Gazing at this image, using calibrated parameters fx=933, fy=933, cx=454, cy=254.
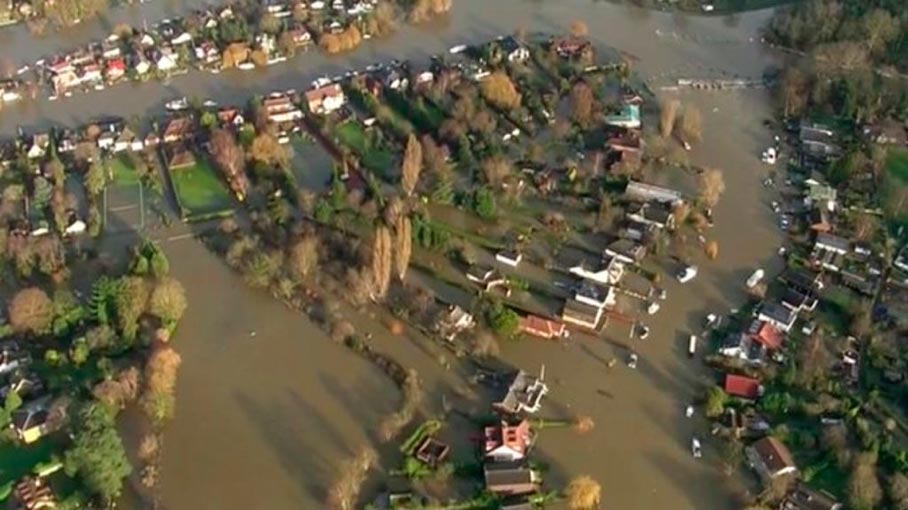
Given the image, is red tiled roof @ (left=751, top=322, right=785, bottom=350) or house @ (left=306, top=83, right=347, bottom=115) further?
house @ (left=306, top=83, right=347, bottom=115)

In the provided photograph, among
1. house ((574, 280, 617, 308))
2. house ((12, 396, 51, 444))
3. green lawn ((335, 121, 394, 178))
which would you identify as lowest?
house ((12, 396, 51, 444))

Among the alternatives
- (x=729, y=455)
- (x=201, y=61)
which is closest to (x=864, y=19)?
(x=729, y=455)

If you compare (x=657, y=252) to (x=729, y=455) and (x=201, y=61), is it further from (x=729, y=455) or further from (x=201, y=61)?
(x=201, y=61)

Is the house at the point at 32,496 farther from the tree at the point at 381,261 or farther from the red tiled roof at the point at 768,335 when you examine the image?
the red tiled roof at the point at 768,335

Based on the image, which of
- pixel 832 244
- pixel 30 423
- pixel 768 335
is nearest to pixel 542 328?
pixel 768 335

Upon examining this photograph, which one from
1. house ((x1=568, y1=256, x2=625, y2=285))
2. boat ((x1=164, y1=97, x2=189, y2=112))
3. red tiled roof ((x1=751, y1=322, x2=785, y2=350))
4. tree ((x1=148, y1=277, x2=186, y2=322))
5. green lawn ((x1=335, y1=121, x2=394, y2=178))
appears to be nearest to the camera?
red tiled roof ((x1=751, y1=322, x2=785, y2=350))

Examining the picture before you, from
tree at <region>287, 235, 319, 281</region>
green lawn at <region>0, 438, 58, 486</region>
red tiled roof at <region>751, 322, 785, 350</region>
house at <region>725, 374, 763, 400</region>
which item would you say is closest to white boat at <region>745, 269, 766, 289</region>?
red tiled roof at <region>751, 322, 785, 350</region>

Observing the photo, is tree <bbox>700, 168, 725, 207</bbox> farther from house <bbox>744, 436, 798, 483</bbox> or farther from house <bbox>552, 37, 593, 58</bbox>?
house <bbox>552, 37, 593, 58</bbox>

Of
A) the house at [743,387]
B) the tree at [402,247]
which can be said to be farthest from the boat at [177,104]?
the house at [743,387]
